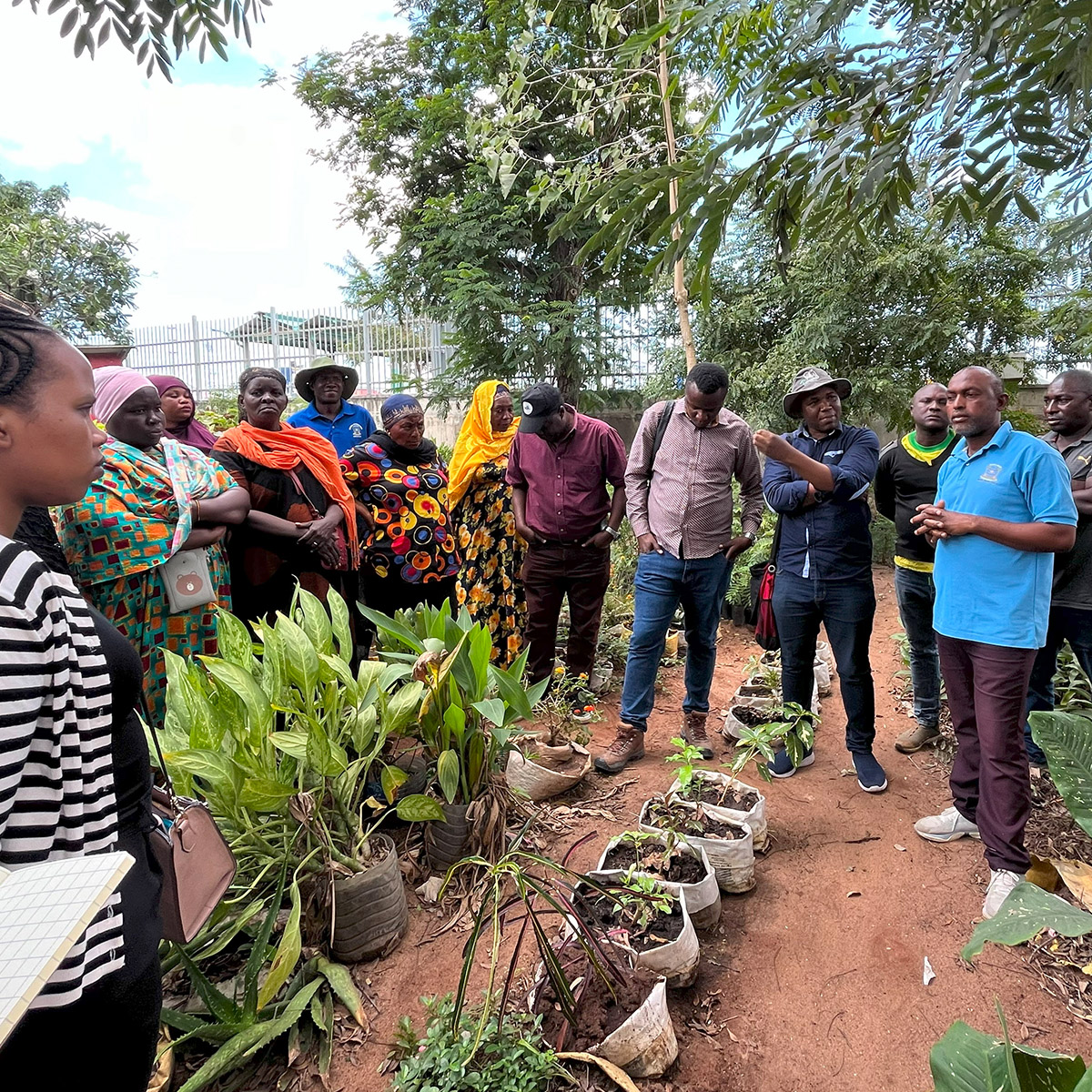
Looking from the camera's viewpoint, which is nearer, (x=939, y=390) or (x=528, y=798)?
(x=528, y=798)

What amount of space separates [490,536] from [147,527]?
6.29ft

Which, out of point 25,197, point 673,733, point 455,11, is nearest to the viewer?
point 673,733

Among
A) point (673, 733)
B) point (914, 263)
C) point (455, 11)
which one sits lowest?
point (673, 733)

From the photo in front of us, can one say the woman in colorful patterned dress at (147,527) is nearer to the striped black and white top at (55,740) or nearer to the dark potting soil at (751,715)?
the striped black and white top at (55,740)

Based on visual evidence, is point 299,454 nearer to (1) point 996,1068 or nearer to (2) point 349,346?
(1) point 996,1068

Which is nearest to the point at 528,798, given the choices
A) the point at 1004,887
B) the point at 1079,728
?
→ the point at 1004,887

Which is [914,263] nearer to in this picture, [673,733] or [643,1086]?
[673,733]

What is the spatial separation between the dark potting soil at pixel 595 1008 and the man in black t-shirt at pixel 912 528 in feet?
8.06

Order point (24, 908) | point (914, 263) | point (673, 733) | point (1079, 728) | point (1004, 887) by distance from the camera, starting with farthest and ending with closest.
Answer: point (914, 263) < point (673, 733) < point (1004, 887) < point (1079, 728) < point (24, 908)

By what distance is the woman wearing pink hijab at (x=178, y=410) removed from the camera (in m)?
3.58

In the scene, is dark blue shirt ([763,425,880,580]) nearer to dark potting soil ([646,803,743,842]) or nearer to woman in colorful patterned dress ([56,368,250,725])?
dark potting soil ([646,803,743,842])

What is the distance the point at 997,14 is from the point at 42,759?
2101mm

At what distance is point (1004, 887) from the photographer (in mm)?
2361

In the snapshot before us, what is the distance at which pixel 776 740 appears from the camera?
11.3 ft
